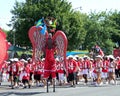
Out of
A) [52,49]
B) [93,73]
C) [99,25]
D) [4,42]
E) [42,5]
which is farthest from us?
[99,25]

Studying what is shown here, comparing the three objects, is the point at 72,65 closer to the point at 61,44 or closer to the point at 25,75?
the point at 25,75

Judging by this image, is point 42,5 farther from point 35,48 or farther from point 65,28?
point 35,48

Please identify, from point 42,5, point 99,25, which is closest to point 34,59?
point 42,5

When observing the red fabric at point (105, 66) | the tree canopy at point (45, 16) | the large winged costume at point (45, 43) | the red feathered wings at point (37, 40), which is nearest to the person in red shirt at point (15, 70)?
the large winged costume at point (45, 43)

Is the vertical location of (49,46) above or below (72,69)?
above

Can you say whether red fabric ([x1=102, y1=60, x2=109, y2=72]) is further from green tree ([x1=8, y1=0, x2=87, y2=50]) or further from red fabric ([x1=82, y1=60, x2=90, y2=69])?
green tree ([x1=8, y1=0, x2=87, y2=50])

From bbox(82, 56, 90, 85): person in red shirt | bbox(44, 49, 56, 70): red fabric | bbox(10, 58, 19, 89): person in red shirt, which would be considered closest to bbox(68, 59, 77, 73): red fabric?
bbox(82, 56, 90, 85): person in red shirt

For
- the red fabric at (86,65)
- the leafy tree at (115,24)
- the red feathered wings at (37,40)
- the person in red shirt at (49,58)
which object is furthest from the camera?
the leafy tree at (115,24)

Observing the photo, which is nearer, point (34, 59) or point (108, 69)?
point (34, 59)

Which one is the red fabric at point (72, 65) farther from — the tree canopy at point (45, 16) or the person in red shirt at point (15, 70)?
the tree canopy at point (45, 16)

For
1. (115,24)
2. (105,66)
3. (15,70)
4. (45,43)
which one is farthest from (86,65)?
(115,24)

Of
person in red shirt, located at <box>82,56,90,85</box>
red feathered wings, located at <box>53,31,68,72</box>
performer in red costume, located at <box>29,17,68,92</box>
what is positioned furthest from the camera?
person in red shirt, located at <box>82,56,90,85</box>

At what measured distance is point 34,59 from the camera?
14.3m

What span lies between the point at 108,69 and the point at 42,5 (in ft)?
65.7
